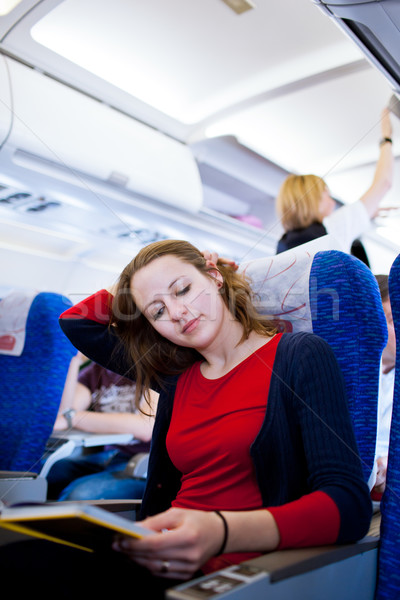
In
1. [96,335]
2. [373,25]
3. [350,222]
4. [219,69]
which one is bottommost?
[96,335]

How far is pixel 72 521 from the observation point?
73cm

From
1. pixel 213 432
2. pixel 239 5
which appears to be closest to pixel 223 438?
pixel 213 432

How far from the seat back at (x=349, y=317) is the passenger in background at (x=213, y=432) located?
0.32 ft

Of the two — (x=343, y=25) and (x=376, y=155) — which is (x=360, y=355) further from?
(x=376, y=155)

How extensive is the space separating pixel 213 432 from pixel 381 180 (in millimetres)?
2227

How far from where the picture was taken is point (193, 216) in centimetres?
385

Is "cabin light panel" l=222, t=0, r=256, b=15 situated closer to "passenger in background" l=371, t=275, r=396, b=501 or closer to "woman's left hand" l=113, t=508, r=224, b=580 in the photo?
"passenger in background" l=371, t=275, r=396, b=501

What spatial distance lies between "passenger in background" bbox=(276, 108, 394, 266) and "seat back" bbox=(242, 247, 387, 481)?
122cm

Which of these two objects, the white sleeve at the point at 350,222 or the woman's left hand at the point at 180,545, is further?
the white sleeve at the point at 350,222

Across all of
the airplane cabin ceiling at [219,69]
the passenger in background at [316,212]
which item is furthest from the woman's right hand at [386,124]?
the passenger in background at [316,212]

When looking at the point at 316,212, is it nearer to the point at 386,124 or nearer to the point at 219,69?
the point at 386,124

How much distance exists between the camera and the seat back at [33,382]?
180cm

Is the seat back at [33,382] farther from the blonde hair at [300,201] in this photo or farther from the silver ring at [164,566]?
the blonde hair at [300,201]

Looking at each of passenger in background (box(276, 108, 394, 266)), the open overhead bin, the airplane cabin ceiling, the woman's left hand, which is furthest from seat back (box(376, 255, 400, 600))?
the airplane cabin ceiling
